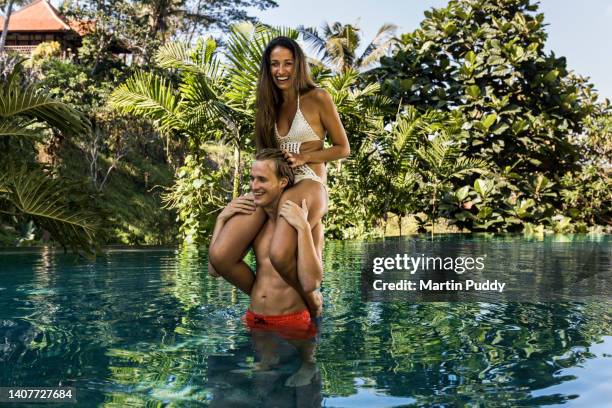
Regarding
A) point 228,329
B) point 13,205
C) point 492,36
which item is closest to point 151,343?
point 228,329

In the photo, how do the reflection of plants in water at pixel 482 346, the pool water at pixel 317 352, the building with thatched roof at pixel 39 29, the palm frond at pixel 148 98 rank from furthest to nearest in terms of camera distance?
the building with thatched roof at pixel 39 29 < the palm frond at pixel 148 98 < the reflection of plants in water at pixel 482 346 < the pool water at pixel 317 352

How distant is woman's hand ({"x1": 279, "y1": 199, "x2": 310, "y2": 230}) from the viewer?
289 cm

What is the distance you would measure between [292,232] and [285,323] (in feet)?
1.60

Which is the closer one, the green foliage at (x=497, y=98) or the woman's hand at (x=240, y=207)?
the woman's hand at (x=240, y=207)

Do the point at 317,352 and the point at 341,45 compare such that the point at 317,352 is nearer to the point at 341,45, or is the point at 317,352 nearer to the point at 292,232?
the point at 292,232

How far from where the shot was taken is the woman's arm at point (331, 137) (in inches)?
126

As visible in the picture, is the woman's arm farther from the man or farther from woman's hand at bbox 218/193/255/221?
woman's hand at bbox 218/193/255/221

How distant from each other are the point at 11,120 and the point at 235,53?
15.0 ft

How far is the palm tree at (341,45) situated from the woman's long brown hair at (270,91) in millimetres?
22302

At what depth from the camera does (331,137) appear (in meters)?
3.36

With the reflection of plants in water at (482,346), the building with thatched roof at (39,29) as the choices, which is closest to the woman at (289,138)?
the reflection of plants in water at (482,346)

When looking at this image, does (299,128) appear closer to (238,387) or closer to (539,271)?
(238,387)

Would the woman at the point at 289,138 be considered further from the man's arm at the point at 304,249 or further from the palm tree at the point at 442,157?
the palm tree at the point at 442,157

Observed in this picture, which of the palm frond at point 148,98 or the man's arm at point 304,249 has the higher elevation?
the palm frond at point 148,98
